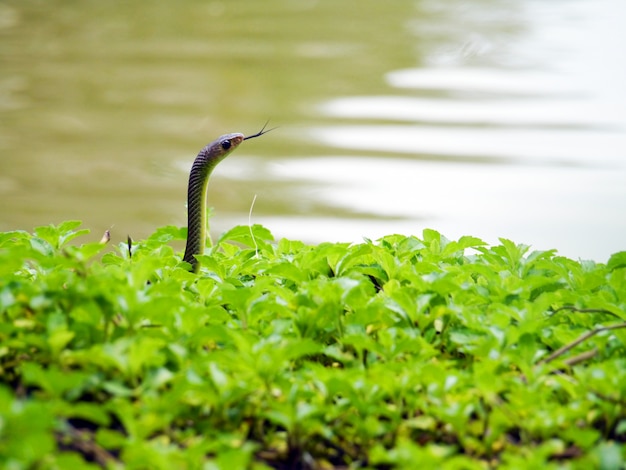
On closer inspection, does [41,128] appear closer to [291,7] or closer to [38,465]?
[291,7]

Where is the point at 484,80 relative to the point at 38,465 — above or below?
below

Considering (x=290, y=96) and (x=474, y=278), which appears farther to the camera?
(x=290, y=96)

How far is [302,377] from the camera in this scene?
1.25 m

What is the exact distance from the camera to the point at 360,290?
1.40 metres

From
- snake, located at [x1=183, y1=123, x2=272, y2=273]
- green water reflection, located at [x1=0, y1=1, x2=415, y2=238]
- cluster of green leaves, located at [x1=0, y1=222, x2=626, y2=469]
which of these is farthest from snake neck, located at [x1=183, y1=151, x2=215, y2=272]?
green water reflection, located at [x1=0, y1=1, x2=415, y2=238]

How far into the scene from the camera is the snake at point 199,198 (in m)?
1.85

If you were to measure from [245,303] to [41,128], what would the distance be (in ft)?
18.0

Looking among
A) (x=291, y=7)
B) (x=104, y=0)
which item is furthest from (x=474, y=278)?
(x=104, y=0)

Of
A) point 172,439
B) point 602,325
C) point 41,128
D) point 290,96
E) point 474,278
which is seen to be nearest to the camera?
point 172,439

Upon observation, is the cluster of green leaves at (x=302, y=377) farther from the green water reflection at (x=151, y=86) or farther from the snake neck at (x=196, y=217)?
the green water reflection at (x=151, y=86)

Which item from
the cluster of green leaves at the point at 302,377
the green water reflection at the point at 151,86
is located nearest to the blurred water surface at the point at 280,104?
the green water reflection at the point at 151,86

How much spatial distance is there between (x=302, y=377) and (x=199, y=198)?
0.74m

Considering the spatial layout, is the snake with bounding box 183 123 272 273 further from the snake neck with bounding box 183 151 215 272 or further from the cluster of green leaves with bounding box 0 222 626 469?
the cluster of green leaves with bounding box 0 222 626 469

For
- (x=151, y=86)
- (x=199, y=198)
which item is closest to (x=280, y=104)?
(x=151, y=86)
